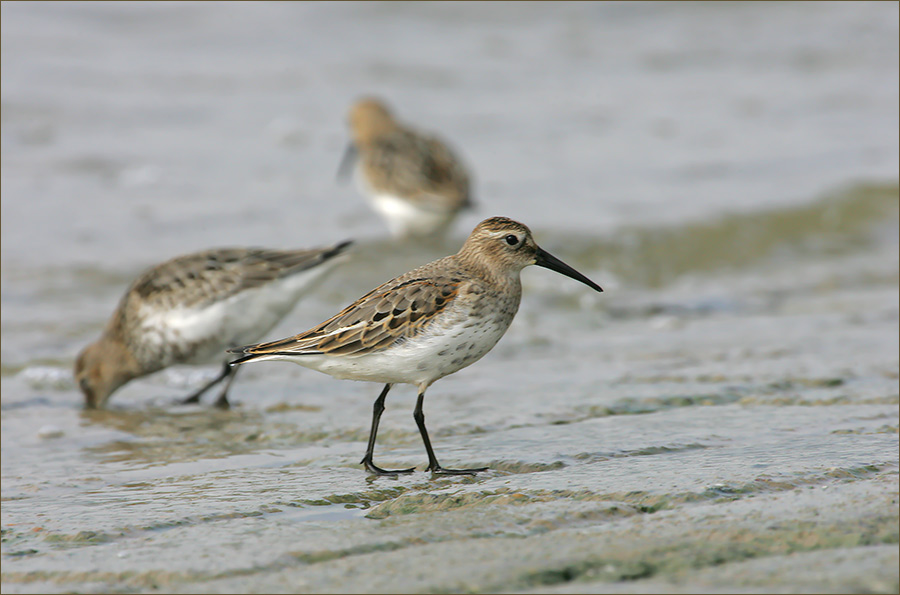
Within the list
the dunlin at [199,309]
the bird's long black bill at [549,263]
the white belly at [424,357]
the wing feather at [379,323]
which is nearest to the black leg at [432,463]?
the white belly at [424,357]

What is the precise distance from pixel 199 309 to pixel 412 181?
176 inches

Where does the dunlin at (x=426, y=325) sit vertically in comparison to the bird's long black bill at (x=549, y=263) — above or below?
below

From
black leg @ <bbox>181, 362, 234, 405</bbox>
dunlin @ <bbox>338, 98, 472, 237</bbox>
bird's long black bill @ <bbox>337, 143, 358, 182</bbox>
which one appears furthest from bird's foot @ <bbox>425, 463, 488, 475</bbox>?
bird's long black bill @ <bbox>337, 143, 358, 182</bbox>

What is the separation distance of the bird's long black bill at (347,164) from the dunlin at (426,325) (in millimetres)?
7678

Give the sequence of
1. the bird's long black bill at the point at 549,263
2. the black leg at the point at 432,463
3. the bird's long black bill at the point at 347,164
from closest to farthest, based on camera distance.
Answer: the black leg at the point at 432,463, the bird's long black bill at the point at 549,263, the bird's long black bill at the point at 347,164

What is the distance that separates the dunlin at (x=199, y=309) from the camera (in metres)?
6.80

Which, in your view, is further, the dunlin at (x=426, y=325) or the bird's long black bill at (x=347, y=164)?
the bird's long black bill at (x=347, y=164)

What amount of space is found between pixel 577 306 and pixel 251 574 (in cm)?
593

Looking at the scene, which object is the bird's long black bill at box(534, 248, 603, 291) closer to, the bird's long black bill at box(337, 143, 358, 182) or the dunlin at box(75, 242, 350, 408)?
the dunlin at box(75, 242, 350, 408)

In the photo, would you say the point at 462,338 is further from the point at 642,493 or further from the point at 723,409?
the point at 723,409

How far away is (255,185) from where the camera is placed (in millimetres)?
12000

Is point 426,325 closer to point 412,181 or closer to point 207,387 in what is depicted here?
point 207,387

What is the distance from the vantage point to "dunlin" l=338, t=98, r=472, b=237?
1088cm

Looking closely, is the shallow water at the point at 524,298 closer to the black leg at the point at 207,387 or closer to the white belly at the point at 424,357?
the black leg at the point at 207,387
